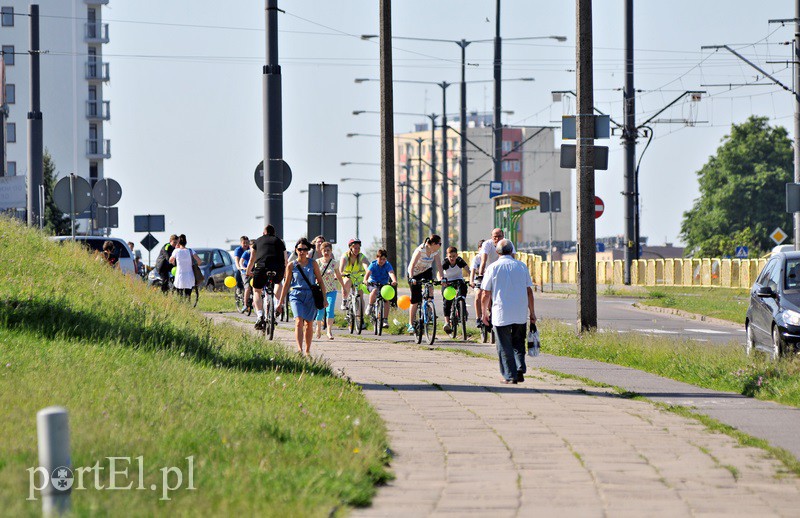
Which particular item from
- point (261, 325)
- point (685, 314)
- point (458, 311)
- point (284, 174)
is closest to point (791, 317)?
Answer: point (458, 311)

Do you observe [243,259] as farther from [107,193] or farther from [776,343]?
[776,343]

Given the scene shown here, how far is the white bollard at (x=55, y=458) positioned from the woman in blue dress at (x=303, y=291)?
12.2 m

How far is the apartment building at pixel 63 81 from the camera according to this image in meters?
108

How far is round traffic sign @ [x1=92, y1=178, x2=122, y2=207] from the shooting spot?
114ft

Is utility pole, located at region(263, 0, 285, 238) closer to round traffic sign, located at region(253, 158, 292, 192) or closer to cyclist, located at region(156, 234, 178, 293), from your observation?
round traffic sign, located at region(253, 158, 292, 192)

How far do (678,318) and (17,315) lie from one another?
23.4 meters

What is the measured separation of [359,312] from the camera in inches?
1052

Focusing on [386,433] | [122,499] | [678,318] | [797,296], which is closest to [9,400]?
[386,433]

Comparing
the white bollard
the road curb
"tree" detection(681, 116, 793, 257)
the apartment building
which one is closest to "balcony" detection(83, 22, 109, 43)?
the apartment building

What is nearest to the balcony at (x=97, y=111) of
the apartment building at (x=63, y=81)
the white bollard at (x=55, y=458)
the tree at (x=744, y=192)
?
the apartment building at (x=63, y=81)

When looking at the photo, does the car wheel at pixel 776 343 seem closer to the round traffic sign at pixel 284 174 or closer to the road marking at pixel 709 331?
the round traffic sign at pixel 284 174

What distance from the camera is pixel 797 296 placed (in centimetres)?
1853

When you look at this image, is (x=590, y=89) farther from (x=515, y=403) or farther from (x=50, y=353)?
(x=50, y=353)

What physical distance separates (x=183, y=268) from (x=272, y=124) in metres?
10.8
